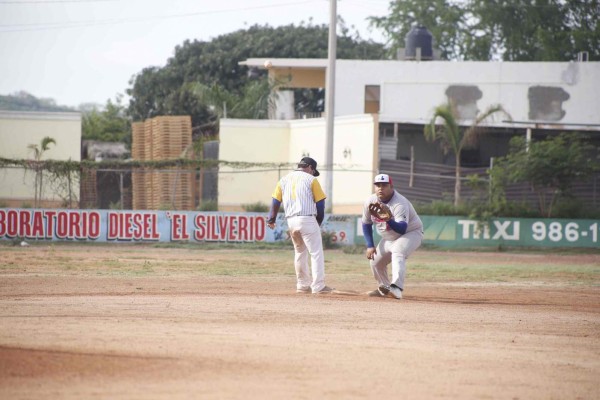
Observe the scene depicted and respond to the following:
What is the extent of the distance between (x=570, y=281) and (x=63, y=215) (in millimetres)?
15784

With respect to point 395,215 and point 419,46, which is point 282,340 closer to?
point 395,215

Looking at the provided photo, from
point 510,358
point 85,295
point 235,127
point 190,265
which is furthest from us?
point 235,127

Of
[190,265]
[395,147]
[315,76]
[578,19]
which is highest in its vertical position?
[578,19]

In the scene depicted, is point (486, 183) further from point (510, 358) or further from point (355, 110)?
point (510, 358)

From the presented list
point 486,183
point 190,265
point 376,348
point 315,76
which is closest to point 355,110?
point 315,76

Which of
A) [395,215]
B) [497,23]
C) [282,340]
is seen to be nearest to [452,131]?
[395,215]

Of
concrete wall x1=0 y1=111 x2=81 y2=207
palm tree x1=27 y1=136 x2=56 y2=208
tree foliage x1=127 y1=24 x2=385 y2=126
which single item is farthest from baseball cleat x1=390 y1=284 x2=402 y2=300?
tree foliage x1=127 y1=24 x2=385 y2=126

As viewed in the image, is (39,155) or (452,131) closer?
(452,131)

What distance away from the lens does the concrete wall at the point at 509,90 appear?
4584 cm

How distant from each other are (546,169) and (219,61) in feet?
140

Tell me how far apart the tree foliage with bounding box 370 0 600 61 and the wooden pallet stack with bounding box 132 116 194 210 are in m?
28.1

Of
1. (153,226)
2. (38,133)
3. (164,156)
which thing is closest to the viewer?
(153,226)

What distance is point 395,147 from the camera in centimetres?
4109

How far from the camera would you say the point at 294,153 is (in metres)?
44.0
